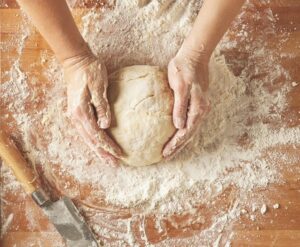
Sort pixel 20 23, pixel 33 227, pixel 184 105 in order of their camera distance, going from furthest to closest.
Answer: pixel 20 23 < pixel 33 227 < pixel 184 105

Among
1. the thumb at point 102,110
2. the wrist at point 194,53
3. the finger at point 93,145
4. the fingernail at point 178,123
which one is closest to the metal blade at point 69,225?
the finger at point 93,145

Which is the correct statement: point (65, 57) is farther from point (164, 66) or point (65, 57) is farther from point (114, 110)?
point (164, 66)

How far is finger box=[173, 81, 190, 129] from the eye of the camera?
1290 mm

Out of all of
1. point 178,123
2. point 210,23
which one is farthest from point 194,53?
point 178,123

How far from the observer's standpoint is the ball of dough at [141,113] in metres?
1.30

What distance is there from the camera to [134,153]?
1.33m

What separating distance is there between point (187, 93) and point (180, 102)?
0.11 ft

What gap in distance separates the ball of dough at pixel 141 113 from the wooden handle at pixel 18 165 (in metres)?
0.29

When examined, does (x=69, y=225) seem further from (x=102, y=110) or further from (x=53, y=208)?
(x=102, y=110)

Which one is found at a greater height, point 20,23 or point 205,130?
point 20,23

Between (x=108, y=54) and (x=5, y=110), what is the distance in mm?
380

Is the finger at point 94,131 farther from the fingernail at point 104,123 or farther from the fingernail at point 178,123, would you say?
the fingernail at point 178,123

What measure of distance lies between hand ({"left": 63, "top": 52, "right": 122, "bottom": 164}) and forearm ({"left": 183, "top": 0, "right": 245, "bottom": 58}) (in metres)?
0.27

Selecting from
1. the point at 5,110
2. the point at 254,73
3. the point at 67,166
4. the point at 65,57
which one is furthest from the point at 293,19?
Answer: the point at 5,110
